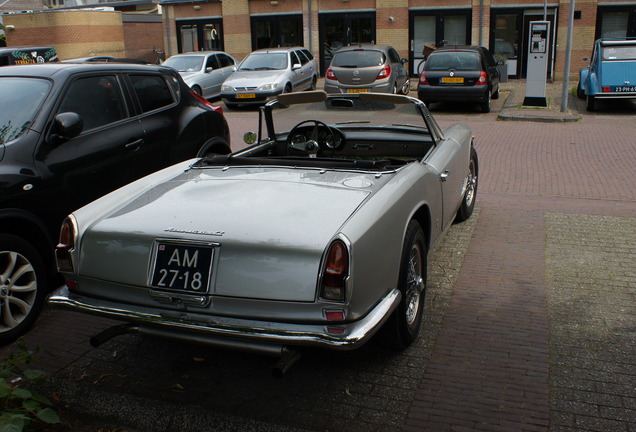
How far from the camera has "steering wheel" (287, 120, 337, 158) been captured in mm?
5059

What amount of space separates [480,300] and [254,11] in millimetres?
25644

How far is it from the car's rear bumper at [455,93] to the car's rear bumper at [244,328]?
1328 cm

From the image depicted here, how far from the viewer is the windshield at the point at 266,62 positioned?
18922mm

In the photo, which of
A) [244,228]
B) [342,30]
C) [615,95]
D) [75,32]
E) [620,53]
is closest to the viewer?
[244,228]

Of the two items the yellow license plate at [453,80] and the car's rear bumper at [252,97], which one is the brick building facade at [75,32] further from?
the yellow license plate at [453,80]

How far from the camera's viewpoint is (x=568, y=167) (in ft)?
31.2

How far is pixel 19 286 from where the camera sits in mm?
4309

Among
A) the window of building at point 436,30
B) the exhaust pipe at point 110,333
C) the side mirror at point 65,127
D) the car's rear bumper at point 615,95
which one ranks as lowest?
the exhaust pipe at point 110,333

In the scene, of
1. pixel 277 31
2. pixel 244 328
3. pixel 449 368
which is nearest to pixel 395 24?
pixel 277 31

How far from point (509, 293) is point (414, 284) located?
1243 millimetres

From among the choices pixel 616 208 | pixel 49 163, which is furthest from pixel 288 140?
pixel 616 208

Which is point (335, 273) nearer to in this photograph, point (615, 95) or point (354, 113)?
point (354, 113)

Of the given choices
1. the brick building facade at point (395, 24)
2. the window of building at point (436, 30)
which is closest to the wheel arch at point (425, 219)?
the brick building facade at point (395, 24)

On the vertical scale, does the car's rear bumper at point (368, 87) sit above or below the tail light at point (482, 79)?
below
